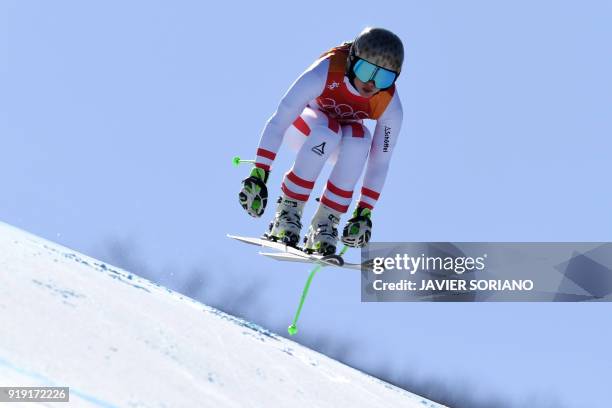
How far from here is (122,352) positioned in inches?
647

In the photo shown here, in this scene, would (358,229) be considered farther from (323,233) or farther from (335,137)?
(335,137)

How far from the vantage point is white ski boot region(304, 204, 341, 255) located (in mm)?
12077

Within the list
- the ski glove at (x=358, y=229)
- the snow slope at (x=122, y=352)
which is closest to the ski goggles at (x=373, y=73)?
the ski glove at (x=358, y=229)

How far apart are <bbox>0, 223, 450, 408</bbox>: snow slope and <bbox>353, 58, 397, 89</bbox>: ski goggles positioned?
5.27 m

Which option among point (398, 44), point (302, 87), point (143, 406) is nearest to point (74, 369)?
point (143, 406)

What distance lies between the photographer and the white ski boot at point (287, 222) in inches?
477

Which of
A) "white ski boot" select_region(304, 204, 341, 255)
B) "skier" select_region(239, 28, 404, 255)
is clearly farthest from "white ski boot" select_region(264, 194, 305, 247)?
"white ski boot" select_region(304, 204, 341, 255)

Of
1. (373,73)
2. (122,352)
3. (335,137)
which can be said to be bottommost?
(122,352)

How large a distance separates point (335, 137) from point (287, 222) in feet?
4.28

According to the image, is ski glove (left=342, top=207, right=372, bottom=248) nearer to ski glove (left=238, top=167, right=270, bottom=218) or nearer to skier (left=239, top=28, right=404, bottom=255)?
→ skier (left=239, top=28, right=404, bottom=255)

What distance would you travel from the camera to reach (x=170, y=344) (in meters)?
20.7

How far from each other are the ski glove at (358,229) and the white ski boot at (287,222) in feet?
2.07

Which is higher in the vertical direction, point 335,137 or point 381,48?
point 381,48

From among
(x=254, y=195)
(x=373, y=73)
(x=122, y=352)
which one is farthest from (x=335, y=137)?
(x=122, y=352)
